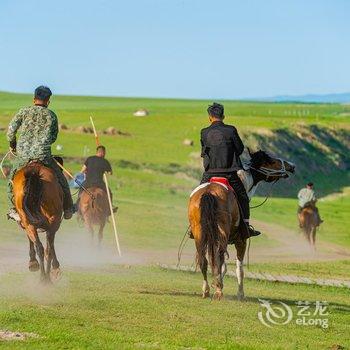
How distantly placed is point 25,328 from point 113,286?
548cm

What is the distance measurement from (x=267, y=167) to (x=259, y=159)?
22 cm

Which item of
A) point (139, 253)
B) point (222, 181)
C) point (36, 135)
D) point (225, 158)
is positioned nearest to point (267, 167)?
point (225, 158)

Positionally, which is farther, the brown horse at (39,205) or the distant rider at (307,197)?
the distant rider at (307,197)

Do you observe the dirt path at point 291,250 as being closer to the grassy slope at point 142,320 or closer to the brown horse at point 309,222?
the brown horse at point 309,222

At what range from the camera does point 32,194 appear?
1741cm

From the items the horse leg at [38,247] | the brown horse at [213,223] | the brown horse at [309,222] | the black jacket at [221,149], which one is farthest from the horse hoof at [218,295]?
the brown horse at [309,222]

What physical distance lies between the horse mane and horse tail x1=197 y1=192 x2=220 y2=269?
284 centimetres

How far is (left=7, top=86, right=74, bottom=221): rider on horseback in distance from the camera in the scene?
17.8 meters

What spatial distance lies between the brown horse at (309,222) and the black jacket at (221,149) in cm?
2356

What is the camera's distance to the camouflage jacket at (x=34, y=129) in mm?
17875

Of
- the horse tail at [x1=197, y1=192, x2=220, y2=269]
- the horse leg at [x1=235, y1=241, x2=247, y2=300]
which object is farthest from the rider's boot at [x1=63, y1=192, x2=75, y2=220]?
the horse leg at [x1=235, y1=241, x2=247, y2=300]

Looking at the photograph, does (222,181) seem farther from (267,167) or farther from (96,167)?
Answer: (96,167)

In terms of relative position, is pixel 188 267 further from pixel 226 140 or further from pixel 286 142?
pixel 286 142

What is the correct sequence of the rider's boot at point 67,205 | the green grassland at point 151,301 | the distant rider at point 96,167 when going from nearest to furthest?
the green grassland at point 151,301 → the rider's boot at point 67,205 → the distant rider at point 96,167
